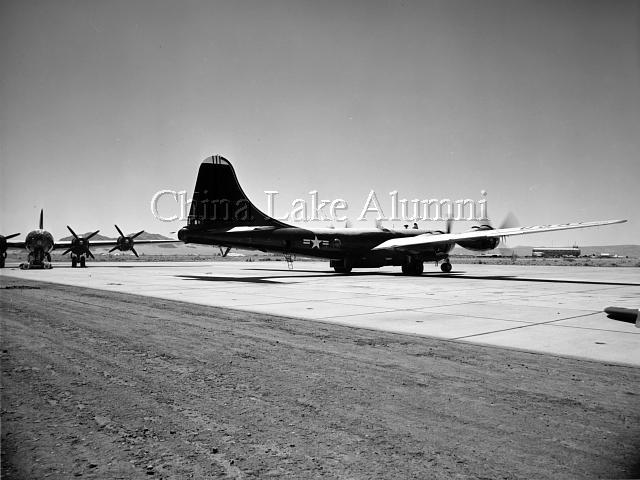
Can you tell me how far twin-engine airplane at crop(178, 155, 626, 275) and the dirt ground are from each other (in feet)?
62.1

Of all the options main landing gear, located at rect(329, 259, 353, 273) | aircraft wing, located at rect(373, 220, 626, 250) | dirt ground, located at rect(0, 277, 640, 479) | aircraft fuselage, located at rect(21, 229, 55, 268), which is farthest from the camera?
aircraft fuselage, located at rect(21, 229, 55, 268)

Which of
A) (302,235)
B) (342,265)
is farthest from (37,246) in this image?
(342,265)

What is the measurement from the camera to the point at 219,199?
2802 cm

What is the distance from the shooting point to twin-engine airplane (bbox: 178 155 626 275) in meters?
27.1

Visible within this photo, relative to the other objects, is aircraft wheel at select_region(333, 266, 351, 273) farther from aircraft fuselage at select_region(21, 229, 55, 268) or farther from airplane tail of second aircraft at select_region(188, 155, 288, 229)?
aircraft fuselage at select_region(21, 229, 55, 268)

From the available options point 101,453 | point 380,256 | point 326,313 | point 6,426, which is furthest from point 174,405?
point 380,256

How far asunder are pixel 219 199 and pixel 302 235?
556 cm

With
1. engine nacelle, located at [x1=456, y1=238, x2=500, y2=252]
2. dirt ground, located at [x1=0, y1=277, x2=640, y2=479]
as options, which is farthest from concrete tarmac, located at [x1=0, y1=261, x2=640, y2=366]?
engine nacelle, located at [x1=456, y1=238, x2=500, y2=252]

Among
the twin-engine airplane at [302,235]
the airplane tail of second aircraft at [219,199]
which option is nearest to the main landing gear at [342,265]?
the twin-engine airplane at [302,235]

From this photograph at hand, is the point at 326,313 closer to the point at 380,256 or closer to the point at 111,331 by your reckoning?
the point at 111,331

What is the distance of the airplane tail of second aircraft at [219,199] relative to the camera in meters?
27.4

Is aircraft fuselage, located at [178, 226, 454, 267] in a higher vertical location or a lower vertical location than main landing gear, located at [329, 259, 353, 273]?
higher

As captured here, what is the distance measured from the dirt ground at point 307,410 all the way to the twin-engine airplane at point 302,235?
62.1 ft

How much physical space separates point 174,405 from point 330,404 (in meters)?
1.69
